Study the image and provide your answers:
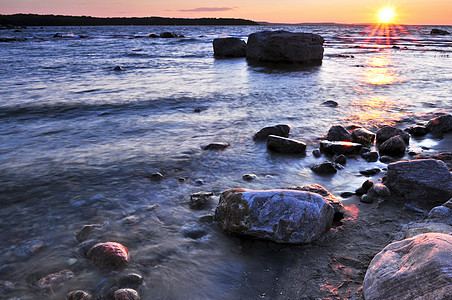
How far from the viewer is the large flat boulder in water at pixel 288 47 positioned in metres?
15.4

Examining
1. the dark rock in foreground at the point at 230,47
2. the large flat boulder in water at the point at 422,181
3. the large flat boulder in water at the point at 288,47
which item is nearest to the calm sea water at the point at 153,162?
the large flat boulder in water at the point at 422,181

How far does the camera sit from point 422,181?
3.23m

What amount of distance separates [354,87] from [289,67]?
5.16 meters

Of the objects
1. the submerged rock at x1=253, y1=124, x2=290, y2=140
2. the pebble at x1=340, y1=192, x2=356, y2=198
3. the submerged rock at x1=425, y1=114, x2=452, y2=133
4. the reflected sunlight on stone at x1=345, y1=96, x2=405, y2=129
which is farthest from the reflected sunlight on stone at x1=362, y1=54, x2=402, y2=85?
the pebble at x1=340, y1=192, x2=356, y2=198

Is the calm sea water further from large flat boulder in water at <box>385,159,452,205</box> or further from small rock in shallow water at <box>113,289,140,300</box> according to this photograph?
large flat boulder in water at <box>385,159,452,205</box>

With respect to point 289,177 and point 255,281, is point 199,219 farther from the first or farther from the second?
point 289,177

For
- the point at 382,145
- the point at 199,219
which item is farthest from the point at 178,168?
the point at 382,145

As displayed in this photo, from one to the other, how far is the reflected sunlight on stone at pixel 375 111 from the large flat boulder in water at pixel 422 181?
2.76 metres

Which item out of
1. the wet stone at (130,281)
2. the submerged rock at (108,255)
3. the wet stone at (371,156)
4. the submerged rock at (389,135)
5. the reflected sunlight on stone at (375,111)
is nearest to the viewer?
the wet stone at (130,281)

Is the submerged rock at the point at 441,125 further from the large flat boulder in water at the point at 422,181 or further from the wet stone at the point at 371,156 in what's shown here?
the large flat boulder in water at the point at 422,181

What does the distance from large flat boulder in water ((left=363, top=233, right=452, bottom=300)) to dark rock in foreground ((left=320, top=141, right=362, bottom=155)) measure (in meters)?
2.56

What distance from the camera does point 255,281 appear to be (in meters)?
2.26

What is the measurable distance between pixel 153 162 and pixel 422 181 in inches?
124

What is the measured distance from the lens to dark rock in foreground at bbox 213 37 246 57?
19.2 metres
